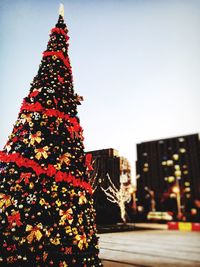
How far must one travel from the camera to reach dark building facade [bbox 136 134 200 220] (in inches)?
1369

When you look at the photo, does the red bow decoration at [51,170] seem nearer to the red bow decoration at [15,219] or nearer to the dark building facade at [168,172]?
the red bow decoration at [15,219]

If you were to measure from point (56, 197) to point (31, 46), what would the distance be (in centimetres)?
394

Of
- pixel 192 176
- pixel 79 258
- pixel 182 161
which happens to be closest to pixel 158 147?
pixel 182 161

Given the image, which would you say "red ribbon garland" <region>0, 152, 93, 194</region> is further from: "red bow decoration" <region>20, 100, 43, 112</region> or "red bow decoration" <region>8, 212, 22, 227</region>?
"red bow decoration" <region>20, 100, 43, 112</region>

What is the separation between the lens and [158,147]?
4169 centimetres

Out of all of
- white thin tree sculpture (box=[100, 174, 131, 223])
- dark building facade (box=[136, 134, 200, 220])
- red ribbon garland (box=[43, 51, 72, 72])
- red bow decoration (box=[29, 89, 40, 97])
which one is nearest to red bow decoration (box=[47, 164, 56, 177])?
red bow decoration (box=[29, 89, 40, 97])

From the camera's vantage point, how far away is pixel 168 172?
43.7 metres

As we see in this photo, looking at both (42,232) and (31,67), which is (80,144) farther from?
(31,67)

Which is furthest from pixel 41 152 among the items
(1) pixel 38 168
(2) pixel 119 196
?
(2) pixel 119 196

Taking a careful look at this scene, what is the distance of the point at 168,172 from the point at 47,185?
44000mm

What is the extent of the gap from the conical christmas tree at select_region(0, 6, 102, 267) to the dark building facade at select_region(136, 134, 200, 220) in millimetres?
32115

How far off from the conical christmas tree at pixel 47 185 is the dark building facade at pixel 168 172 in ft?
105

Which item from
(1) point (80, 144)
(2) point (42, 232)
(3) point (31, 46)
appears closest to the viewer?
(2) point (42, 232)

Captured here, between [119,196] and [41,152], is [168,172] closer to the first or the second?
[119,196]
